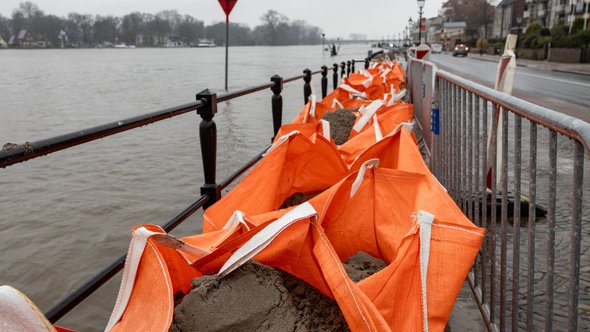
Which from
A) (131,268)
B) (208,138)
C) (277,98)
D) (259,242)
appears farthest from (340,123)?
(131,268)

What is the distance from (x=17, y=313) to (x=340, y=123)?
4.12 m

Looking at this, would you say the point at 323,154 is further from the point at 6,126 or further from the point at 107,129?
the point at 6,126

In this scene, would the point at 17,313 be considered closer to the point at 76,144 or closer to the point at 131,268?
the point at 131,268

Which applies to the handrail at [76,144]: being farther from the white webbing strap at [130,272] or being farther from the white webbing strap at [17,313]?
the white webbing strap at [17,313]

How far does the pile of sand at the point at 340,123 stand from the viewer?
183 inches

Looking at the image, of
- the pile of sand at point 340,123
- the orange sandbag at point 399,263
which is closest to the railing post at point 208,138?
the orange sandbag at point 399,263

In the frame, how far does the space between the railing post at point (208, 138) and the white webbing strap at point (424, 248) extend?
66.8 inches

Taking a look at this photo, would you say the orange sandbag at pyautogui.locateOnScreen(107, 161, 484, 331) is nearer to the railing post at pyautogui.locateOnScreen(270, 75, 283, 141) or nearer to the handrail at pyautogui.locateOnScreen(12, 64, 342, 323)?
the handrail at pyautogui.locateOnScreen(12, 64, 342, 323)

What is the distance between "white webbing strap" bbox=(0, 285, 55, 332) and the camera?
0.97 metres

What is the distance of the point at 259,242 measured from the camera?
154 centimetres

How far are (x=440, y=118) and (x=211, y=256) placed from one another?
253cm

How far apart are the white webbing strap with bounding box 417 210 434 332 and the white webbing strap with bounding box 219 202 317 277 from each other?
0.35 metres

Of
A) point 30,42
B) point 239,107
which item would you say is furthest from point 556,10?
point 30,42

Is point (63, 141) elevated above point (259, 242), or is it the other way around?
point (63, 141)
